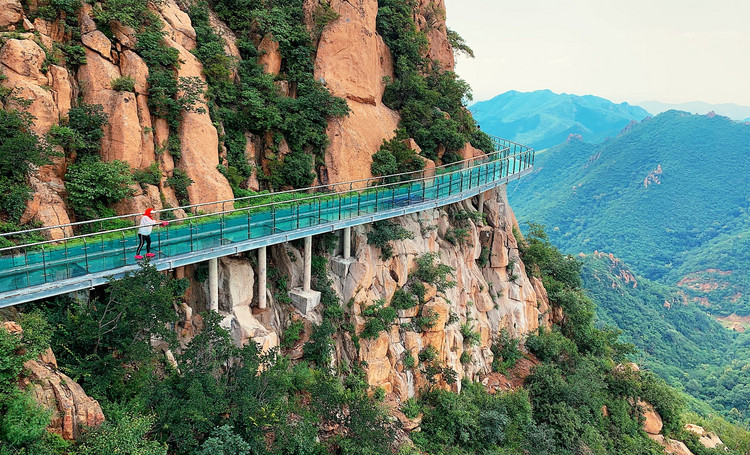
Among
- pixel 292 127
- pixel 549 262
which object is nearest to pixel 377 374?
pixel 292 127

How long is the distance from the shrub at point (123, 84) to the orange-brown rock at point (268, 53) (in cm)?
580

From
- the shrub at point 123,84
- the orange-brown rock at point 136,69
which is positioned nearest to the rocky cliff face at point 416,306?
the shrub at point 123,84

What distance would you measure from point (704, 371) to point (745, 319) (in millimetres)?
26282

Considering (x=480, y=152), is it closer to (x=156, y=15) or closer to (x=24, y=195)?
(x=156, y=15)

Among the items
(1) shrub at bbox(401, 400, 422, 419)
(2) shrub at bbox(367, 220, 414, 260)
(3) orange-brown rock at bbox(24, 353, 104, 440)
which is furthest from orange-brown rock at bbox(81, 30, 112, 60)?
(1) shrub at bbox(401, 400, 422, 419)

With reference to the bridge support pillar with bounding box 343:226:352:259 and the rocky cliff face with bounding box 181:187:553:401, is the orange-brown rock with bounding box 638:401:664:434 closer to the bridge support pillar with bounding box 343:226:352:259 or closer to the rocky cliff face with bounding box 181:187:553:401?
the rocky cliff face with bounding box 181:187:553:401

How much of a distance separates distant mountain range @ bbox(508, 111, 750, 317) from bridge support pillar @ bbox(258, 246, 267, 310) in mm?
81843

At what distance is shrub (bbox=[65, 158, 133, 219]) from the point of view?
12.5 meters

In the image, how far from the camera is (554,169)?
142m

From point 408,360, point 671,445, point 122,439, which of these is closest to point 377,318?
point 408,360

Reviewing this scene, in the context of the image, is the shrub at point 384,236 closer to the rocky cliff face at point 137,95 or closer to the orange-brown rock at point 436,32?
the rocky cliff face at point 137,95

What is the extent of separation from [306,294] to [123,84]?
8000 mm

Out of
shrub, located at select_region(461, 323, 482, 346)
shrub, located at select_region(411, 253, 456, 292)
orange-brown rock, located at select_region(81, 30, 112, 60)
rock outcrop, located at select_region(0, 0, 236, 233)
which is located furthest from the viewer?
shrub, located at select_region(461, 323, 482, 346)

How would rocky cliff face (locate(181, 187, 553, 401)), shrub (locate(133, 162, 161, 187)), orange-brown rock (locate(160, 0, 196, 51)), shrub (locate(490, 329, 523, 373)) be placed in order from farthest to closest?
shrub (locate(490, 329, 523, 373))
orange-brown rock (locate(160, 0, 196, 51))
rocky cliff face (locate(181, 187, 553, 401))
shrub (locate(133, 162, 161, 187))
